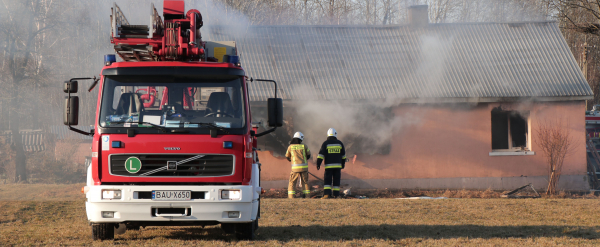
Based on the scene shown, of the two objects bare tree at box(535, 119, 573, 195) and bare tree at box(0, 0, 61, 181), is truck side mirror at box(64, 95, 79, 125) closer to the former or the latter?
bare tree at box(535, 119, 573, 195)

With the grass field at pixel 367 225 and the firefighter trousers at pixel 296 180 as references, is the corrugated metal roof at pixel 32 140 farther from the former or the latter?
the firefighter trousers at pixel 296 180

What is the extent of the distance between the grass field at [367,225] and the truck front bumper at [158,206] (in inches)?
20.6

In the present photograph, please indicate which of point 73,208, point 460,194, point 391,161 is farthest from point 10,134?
point 460,194

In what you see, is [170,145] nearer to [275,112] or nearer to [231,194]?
[231,194]

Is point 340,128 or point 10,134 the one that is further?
point 10,134

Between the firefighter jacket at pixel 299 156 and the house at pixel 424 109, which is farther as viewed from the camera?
the house at pixel 424 109

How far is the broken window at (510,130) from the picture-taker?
17.5m

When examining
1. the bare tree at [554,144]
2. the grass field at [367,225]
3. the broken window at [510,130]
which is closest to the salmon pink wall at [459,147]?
the bare tree at [554,144]

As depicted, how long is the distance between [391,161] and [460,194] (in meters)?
2.30

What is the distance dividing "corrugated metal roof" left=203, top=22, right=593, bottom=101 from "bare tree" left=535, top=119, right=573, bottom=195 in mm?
911

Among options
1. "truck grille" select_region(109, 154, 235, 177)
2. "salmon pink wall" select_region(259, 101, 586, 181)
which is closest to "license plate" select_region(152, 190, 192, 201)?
"truck grille" select_region(109, 154, 235, 177)

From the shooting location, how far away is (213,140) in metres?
6.30

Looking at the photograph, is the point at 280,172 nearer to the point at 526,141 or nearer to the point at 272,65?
the point at 272,65

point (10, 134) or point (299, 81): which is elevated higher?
point (299, 81)
